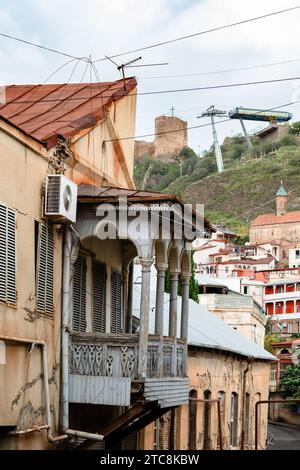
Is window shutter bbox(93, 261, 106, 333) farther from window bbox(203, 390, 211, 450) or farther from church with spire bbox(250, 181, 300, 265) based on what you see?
church with spire bbox(250, 181, 300, 265)

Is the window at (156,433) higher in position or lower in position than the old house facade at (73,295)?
lower

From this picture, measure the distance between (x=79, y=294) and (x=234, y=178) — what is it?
5924 inches

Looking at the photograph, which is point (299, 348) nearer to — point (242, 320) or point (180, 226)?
point (242, 320)

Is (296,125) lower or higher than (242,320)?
higher

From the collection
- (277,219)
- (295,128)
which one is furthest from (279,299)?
(295,128)

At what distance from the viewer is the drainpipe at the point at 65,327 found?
13195 mm

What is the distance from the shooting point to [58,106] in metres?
16.2

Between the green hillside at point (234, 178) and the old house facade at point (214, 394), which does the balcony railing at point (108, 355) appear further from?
the green hillside at point (234, 178)

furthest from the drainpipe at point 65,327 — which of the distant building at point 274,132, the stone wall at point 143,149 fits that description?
the stone wall at point 143,149

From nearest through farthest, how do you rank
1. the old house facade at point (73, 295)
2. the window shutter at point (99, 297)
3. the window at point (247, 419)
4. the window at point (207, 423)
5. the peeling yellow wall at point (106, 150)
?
the old house facade at point (73, 295)
the peeling yellow wall at point (106, 150)
the window shutter at point (99, 297)
the window at point (207, 423)
the window at point (247, 419)

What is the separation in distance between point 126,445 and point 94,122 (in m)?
6.16

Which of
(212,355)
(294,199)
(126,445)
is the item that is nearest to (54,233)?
(126,445)

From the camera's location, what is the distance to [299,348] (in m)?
67.0

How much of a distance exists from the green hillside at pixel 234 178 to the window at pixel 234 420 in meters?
115
